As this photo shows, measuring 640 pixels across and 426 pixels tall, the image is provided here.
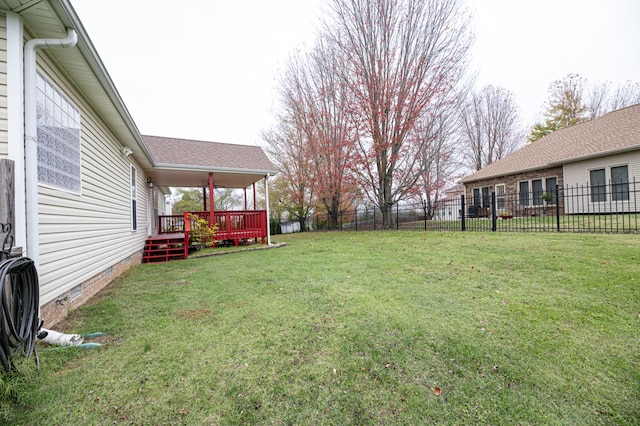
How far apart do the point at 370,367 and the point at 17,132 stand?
372cm

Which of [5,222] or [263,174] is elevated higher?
[263,174]

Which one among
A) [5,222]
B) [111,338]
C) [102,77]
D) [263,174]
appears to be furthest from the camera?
[263,174]

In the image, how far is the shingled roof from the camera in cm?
1116

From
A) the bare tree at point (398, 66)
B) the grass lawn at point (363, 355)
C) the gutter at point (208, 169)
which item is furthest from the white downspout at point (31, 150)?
the bare tree at point (398, 66)

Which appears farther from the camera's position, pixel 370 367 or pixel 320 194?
pixel 320 194

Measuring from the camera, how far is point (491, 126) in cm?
2405

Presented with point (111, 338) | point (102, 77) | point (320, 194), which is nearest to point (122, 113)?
point (102, 77)

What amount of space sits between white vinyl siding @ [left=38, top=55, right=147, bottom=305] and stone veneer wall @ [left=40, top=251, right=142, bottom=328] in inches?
3.5

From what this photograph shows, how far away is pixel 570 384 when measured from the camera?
192 cm

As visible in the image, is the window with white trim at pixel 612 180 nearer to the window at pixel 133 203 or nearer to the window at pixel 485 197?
the window at pixel 485 197

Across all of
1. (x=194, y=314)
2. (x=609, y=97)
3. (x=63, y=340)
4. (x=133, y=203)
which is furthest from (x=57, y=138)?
(x=609, y=97)

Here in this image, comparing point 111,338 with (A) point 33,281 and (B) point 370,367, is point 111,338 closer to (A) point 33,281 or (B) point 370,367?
(A) point 33,281

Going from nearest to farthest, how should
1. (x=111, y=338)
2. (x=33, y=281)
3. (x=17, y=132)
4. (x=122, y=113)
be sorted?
(x=33, y=281), (x=17, y=132), (x=111, y=338), (x=122, y=113)

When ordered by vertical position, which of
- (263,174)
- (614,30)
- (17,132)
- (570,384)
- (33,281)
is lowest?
(570,384)
